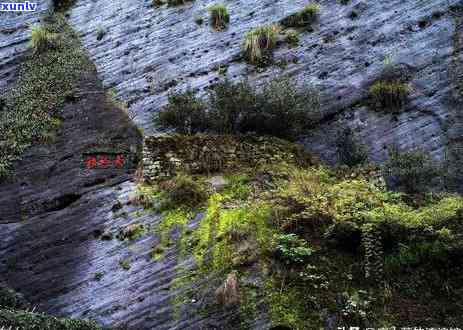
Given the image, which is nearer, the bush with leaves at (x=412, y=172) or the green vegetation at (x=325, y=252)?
the green vegetation at (x=325, y=252)

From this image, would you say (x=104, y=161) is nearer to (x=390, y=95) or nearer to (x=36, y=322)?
(x=36, y=322)

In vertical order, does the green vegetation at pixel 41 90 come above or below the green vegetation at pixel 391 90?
above

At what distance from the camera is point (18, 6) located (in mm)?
23578

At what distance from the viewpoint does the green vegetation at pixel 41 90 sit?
1591 cm

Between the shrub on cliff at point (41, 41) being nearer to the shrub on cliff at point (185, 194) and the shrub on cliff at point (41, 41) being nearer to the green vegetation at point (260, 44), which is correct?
the green vegetation at point (260, 44)

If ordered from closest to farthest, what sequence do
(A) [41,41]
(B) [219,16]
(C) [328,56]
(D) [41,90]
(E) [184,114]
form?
1. (E) [184,114]
2. (C) [328,56]
3. (D) [41,90]
4. (B) [219,16]
5. (A) [41,41]

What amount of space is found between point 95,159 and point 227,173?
3.90 m

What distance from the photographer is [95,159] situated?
1448 cm

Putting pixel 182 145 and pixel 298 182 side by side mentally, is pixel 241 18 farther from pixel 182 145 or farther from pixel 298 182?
pixel 298 182

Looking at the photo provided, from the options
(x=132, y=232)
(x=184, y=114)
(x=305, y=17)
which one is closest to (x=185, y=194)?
(x=132, y=232)

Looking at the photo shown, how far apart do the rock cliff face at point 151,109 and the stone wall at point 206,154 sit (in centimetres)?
82

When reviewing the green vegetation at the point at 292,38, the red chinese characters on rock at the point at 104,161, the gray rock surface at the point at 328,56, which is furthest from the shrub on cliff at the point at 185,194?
the green vegetation at the point at 292,38

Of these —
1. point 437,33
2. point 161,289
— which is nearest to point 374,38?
point 437,33

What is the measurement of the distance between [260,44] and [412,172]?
22.8 feet
